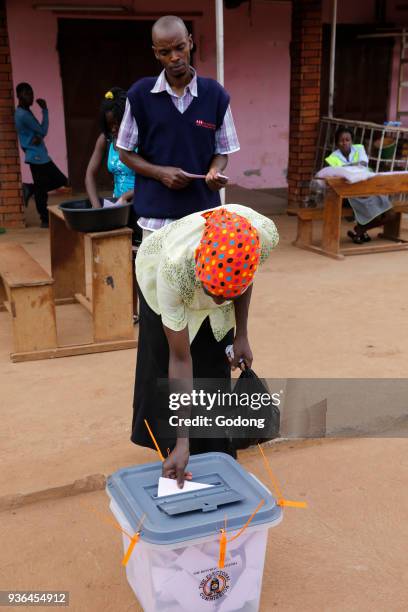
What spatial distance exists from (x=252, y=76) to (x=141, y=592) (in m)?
9.40

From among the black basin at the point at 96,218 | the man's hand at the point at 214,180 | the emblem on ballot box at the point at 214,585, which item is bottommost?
the emblem on ballot box at the point at 214,585

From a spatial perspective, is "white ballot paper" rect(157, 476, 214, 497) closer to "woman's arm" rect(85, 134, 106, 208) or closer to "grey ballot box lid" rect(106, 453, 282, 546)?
"grey ballot box lid" rect(106, 453, 282, 546)

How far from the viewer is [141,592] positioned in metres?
2.17

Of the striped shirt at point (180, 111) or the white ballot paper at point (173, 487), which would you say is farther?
the striped shirt at point (180, 111)

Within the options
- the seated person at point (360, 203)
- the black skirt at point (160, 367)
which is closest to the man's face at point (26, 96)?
the seated person at point (360, 203)

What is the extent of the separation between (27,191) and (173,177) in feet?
20.4

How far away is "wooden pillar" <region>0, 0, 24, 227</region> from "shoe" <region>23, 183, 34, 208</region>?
0.99ft

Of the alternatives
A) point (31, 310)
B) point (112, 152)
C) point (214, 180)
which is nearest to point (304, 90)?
point (112, 152)

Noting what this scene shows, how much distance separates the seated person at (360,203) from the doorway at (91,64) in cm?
374

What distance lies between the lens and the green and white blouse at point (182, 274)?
7.15 ft

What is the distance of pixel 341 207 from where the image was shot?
695 cm

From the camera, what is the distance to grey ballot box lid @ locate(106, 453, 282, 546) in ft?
6.38

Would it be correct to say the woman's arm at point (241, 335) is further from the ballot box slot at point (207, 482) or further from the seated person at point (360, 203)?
the seated person at point (360, 203)

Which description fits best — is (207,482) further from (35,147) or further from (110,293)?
(35,147)
